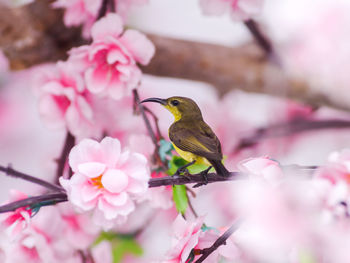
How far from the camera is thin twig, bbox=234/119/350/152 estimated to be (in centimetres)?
44

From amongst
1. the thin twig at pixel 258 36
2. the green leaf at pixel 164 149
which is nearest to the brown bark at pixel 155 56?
the thin twig at pixel 258 36

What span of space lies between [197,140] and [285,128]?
31 centimetres

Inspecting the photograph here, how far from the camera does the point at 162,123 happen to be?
419 mm

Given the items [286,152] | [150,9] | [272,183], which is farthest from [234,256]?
[150,9]

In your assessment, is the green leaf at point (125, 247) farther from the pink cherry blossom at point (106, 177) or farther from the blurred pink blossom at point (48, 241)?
the pink cherry blossom at point (106, 177)

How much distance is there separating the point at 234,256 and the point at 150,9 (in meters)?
0.49

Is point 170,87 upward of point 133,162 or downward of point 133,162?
downward

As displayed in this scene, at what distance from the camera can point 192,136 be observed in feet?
0.64

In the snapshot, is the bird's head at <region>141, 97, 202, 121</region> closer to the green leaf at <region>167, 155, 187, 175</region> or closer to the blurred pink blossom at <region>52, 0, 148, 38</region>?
the green leaf at <region>167, 155, 187, 175</region>

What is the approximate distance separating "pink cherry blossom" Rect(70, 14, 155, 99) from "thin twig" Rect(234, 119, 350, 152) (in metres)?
0.17

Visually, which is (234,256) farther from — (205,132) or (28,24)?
(28,24)

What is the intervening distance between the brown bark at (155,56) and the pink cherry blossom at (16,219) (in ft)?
0.60

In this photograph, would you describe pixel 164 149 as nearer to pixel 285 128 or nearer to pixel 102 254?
pixel 102 254

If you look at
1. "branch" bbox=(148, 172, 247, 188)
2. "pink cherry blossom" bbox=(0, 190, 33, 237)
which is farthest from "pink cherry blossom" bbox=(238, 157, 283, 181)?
"pink cherry blossom" bbox=(0, 190, 33, 237)
